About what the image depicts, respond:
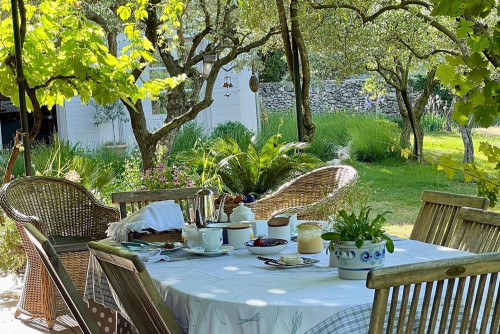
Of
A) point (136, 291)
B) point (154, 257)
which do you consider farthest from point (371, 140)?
point (136, 291)

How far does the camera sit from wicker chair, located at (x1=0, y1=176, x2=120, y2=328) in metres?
4.66

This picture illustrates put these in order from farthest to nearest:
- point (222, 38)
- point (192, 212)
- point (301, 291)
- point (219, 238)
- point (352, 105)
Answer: point (352, 105) → point (222, 38) → point (192, 212) → point (219, 238) → point (301, 291)

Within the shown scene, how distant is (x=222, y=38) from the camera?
885 cm

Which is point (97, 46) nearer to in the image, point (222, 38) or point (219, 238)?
point (219, 238)

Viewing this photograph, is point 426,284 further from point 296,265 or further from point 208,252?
point 208,252

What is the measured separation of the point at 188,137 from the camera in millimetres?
10883

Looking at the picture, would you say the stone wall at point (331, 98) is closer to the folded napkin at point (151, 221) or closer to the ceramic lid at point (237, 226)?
the folded napkin at point (151, 221)

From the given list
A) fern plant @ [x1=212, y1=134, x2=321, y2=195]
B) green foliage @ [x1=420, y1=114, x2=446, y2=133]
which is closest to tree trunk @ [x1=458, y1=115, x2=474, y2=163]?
green foliage @ [x1=420, y1=114, x2=446, y2=133]

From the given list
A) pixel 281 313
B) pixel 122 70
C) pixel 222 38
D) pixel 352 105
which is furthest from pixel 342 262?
pixel 352 105

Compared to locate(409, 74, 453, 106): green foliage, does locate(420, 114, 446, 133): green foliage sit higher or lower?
lower

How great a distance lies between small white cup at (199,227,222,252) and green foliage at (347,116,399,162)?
27.7ft

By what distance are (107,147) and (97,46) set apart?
18.9ft

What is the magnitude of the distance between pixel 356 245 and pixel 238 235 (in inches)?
33.5

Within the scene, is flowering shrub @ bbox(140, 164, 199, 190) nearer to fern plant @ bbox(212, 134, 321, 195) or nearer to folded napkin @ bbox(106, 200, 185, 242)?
fern plant @ bbox(212, 134, 321, 195)
